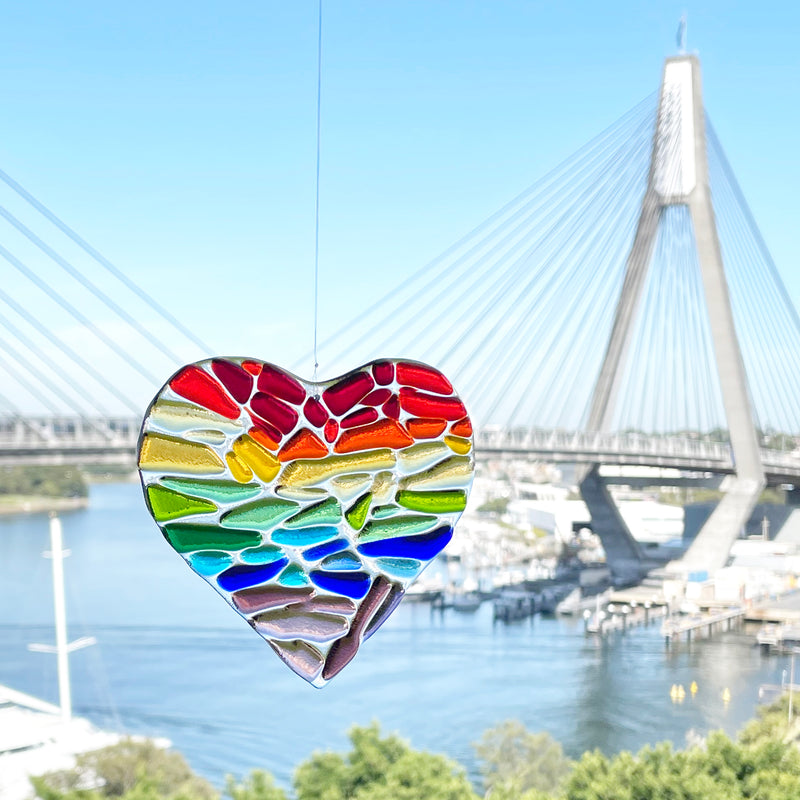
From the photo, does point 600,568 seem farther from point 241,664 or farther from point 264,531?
point 264,531

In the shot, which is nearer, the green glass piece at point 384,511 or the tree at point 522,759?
the green glass piece at point 384,511

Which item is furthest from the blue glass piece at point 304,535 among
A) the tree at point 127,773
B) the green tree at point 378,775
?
the tree at point 127,773

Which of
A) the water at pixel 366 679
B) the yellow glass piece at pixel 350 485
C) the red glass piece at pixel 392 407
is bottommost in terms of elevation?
the water at pixel 366 679

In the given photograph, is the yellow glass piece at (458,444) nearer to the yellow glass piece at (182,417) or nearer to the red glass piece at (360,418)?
the red glass piece at (360,418)

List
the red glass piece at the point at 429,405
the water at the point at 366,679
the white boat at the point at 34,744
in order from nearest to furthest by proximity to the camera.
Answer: the red glass piece at the point at 429,405 → the white boat at the point at 34,744 → the water at the point at 366,679

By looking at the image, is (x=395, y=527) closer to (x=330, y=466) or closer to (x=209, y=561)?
(x=330, y=466)

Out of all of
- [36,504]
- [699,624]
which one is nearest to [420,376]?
[699,624]

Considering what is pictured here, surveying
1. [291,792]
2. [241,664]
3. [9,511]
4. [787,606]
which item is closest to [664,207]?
[787,606]
